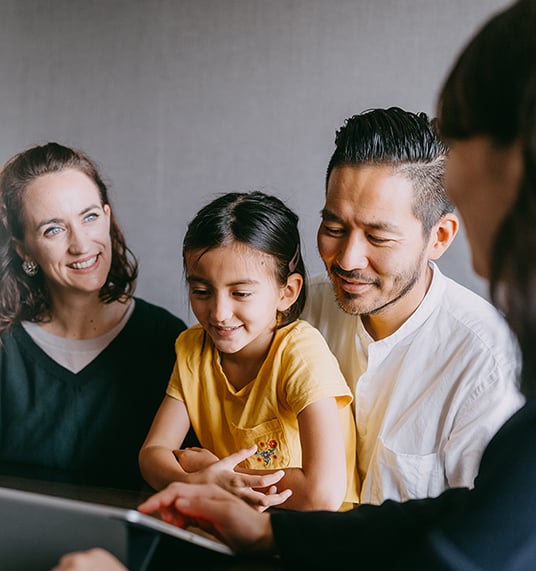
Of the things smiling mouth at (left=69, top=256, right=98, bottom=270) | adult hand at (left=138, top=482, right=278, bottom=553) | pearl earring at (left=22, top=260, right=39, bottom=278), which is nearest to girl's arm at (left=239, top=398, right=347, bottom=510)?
adult hand at (left=138, top=482, right=278, bottom=553)

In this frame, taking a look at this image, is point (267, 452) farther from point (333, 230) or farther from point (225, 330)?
point (333, 230)

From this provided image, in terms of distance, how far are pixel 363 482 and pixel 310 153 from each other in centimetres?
61

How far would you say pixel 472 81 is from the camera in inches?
28.3

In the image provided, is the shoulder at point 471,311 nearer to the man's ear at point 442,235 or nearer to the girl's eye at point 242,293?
the man's ear at point 442,235

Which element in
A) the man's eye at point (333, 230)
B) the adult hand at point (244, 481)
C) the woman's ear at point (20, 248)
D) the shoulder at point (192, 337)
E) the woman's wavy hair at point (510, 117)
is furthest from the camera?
the woman's ear at point (20, 248)

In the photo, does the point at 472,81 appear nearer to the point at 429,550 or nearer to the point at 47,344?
the point at 429,550

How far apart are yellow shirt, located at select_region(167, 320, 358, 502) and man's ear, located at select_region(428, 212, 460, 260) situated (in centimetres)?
26

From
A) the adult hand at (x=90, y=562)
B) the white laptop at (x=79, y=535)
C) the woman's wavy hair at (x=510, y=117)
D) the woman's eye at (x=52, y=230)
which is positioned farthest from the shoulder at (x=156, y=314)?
the woman's wavy hair at (x=510, y=117)

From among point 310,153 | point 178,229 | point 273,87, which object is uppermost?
point 273,87

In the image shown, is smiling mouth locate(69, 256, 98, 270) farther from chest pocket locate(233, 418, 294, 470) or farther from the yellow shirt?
chest pocket locate(233, 418, 294, 470)

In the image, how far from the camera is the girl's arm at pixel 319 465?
1.20m

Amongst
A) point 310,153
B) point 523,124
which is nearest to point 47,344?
point 310,153

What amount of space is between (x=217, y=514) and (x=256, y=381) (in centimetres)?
40

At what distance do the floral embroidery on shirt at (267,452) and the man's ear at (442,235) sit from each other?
443 millimetres
